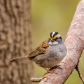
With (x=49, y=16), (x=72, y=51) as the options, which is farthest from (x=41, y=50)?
(x=49, y=16)

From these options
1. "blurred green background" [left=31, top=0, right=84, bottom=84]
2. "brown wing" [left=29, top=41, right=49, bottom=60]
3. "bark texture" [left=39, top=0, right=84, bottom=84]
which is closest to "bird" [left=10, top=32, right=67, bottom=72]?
"brown wing" [left=29, top=41, right=49, bottom=60]

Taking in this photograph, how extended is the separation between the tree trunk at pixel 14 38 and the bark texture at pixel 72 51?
4.44 ft

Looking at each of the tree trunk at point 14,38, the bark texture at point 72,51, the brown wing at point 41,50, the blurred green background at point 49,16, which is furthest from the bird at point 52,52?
the blurred green background at point 49,16

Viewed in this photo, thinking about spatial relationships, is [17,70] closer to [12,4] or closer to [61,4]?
[12,4]

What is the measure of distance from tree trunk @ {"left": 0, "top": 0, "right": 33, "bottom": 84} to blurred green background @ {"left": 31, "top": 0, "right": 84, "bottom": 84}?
379 centimetres

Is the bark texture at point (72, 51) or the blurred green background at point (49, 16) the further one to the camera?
the blurred green background at point (49, 16)

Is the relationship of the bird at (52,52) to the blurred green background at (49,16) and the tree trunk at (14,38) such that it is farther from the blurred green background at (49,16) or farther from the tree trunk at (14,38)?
the blurred green background at (49,16)

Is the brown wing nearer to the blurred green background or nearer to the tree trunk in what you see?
the tree trunk

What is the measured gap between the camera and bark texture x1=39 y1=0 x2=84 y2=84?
2.39 metres

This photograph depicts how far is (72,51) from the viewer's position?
2906 millimetres

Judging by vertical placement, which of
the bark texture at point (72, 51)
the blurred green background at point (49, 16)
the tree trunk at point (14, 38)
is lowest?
the blurred green background at point (49, 16)

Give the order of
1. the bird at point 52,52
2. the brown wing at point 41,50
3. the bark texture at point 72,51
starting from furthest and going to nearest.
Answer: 1. the brown wing at point 41,50
2. the bird at point 52,52
3. the bark texture at point 72,51

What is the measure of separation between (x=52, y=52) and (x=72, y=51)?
13.0 inches

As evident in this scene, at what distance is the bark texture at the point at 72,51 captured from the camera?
2387 millimetres
